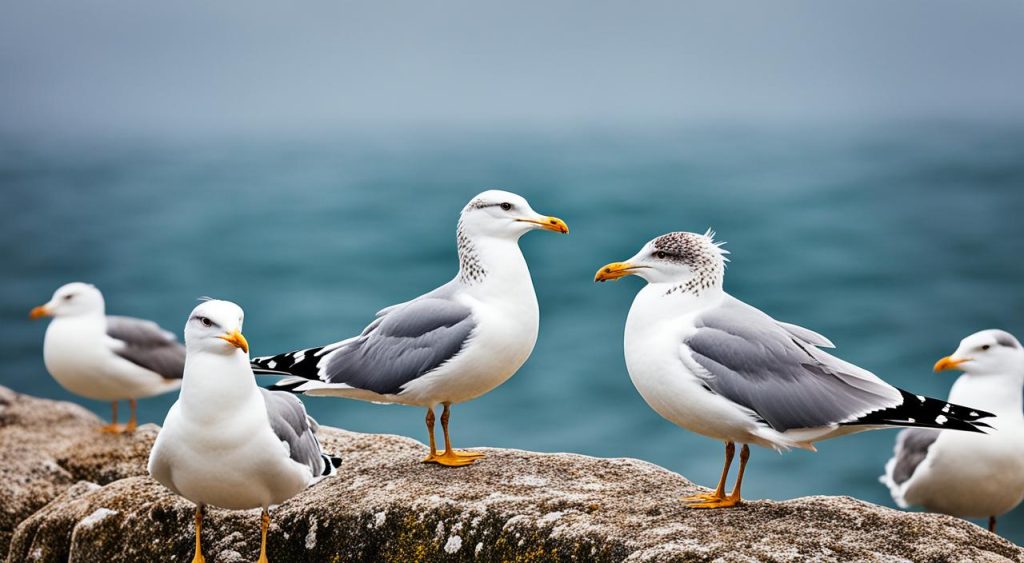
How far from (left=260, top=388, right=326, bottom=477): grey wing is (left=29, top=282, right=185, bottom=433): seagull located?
5170 millimetres

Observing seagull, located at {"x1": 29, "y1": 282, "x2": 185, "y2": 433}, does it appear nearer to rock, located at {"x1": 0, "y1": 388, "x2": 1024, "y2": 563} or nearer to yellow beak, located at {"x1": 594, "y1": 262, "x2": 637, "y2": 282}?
rock, located at {"x1": 0, "y1": 388, "x2": 1024, "y2": 563}

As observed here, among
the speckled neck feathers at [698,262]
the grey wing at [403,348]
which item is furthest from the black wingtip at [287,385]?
the speckled neck feathers at [698,262]

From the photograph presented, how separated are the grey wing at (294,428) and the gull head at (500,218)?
161cm

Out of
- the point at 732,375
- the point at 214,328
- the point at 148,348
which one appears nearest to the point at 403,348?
the point at 214,328

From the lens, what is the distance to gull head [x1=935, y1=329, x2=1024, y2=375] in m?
9.11

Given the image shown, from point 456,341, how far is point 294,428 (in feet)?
3.95

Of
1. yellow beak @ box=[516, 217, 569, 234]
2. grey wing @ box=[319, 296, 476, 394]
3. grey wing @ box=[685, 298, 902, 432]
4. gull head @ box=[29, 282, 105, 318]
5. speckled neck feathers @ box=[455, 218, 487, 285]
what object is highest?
gull head @ box=[29, 282, 105, 318]

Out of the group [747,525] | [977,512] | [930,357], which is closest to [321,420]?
[930,357]

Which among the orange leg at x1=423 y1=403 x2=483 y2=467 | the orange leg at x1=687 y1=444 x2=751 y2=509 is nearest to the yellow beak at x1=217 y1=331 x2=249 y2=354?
the orange leg at x1=423 y1=403 x2=483 y2=467

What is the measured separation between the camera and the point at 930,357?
3466 cm

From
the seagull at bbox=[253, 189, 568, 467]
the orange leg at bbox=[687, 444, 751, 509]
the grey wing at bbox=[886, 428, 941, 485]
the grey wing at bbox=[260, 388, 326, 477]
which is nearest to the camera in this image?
the grey wing at bbox=[260, 388, 326, 477]

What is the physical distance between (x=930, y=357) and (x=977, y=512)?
27108mm

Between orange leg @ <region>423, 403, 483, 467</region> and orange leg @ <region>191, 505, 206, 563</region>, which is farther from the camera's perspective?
orange leg @ <region>423, 403, 483, 467</region>

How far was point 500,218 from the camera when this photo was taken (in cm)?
737
